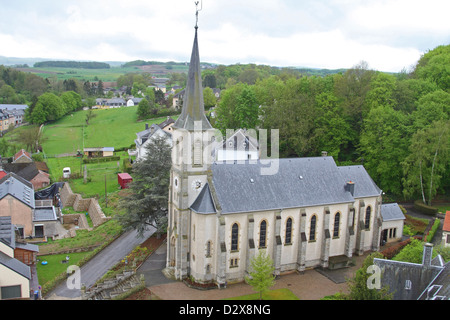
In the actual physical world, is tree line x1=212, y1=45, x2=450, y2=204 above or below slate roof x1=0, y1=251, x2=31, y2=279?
above

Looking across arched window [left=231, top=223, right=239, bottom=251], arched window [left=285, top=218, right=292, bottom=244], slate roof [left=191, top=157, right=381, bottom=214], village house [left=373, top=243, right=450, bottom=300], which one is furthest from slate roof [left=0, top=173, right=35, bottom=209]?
village house [left=373, top=243, right=450, bottom=300]

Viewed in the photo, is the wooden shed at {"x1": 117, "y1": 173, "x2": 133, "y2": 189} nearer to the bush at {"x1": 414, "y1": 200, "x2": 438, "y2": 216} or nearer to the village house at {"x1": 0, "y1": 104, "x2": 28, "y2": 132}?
the bush at {"x1": 414, "y1": 200, "x2": 438, "y2": 216}

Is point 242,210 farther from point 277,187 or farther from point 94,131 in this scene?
point 94,131

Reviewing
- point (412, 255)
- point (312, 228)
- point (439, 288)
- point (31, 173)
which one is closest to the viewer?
point (439, 288)

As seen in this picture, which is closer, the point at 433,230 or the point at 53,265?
the point at 53,265

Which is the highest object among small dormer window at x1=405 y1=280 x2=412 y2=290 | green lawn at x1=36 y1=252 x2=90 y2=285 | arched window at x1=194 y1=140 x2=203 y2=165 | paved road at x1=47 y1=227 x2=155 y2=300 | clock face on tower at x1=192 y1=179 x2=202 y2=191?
arched window at x1=194 y1=140 x2=203 y2=165

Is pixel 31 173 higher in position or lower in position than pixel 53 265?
higher

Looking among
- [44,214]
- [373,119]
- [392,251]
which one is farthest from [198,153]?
[373,119]
